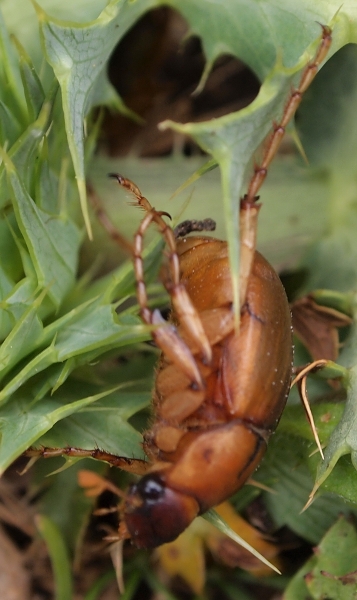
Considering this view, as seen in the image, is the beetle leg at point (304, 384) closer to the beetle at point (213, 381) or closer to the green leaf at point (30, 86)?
the beetle at point (213, 381)

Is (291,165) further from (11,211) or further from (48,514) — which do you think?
(48,514)

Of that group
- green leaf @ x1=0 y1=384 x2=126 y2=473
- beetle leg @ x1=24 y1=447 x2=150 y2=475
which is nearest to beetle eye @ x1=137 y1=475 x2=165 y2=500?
beetle leg @ x1=24 y1=447 x2=150 y2=475

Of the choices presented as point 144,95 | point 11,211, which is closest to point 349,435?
point 11,211

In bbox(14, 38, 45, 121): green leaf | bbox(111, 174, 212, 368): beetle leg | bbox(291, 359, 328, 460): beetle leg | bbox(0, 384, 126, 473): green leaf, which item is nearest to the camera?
bbox(0, 384, 126, 473): green leaf

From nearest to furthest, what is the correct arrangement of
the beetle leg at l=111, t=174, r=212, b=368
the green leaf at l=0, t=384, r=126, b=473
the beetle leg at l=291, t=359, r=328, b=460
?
the green leaf at l=0, t=384, r=126, b=473 < the beetle leg at l=111, t=174, r=212, b=368 < the beetle leg at l=291, t=359, r=328, b=460

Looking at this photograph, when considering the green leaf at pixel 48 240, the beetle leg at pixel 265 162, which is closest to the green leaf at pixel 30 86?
the green leaf at pixel 48 240

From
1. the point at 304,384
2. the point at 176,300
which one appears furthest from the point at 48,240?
the point at 304,384

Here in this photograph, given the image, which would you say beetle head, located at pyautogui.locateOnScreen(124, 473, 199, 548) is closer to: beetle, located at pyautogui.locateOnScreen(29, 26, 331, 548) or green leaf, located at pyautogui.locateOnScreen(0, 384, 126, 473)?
beetle, located at pyautogui.locateOnScreen(29, 26, 331, 548)

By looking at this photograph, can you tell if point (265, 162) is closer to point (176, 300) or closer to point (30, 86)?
point (176, 300)
